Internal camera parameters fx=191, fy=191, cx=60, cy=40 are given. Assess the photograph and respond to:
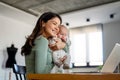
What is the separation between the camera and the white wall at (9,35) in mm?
5305

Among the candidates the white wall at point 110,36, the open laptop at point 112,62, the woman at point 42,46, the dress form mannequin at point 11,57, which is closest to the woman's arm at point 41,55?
the woman at point 42,46

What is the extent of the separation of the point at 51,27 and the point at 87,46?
17.2 feet

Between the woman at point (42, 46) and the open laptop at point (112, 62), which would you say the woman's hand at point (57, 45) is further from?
the open laptop at point (112, 62)

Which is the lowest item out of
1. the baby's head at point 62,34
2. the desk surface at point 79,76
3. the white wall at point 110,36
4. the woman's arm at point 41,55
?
the desk surface at point 79,76

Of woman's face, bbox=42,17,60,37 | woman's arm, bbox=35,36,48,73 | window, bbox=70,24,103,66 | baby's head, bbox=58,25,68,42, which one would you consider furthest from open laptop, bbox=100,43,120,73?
window, bbox=70,24,103,66

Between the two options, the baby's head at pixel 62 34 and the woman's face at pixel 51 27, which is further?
the baby's head at pixel 62 34

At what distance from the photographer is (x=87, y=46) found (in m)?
6.48

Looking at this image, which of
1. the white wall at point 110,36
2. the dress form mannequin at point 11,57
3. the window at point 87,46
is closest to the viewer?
the dress form mannequin at point 11,57

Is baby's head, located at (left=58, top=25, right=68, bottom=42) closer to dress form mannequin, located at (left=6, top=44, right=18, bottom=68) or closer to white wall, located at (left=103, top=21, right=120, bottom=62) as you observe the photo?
dress form mannequin, located at (left=6, top=44, right=18, bottom=68)

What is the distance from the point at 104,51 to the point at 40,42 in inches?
202

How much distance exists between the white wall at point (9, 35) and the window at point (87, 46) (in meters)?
1.78

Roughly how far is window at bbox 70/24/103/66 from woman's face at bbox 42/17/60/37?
16.3ft

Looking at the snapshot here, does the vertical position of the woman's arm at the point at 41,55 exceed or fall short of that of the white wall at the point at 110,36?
it falls short

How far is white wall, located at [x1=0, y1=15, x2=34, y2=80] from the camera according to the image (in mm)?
5305
